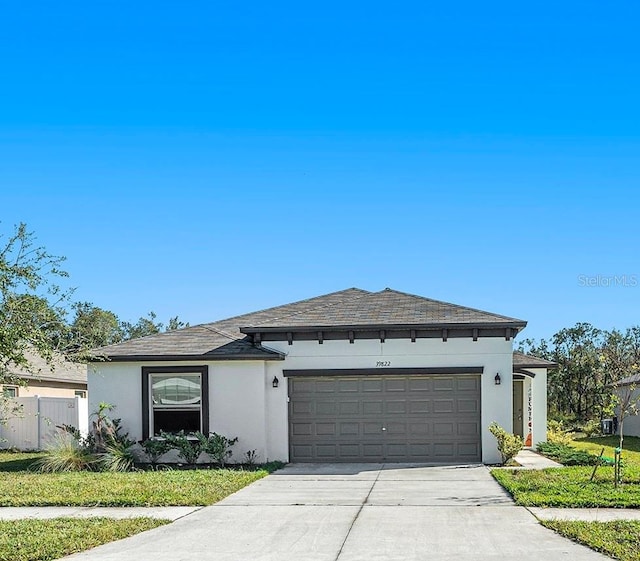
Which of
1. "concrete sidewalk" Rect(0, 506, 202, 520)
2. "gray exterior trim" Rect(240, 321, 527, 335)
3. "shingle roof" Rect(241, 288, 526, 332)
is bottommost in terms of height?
"concrete sidewalk" Rect(0, 506, 202, 520)

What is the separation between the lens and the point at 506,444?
60.0 feet

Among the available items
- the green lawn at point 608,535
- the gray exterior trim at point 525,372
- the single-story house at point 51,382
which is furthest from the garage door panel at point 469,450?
the single-story house at point 51,382

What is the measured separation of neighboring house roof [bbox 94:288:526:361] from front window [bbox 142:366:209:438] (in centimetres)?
49

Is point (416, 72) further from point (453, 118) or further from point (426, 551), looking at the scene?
point (426, 551)

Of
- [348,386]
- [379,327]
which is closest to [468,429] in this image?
[348,386]

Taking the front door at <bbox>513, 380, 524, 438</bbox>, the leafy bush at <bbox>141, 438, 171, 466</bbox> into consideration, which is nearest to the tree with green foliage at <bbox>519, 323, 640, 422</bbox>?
the front door at <bbox>513, 380, 524, 438</bbox>

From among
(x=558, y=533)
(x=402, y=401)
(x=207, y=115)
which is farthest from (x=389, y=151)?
(x=558, y=533)

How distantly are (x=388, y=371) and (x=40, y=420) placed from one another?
11.9 metres

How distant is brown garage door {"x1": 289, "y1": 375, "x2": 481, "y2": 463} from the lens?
19.3m

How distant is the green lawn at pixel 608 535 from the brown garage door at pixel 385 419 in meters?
8.17

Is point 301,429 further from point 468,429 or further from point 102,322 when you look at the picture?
point 102,322

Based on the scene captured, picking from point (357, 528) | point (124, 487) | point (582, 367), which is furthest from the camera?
point (582, 367)

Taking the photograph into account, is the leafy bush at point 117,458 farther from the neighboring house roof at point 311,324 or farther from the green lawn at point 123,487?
the neighboring house roof at point 311,324

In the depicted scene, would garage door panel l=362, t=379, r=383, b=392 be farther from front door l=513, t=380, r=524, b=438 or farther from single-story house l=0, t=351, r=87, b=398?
single-story house l=0, t=351, r=87, b=398
